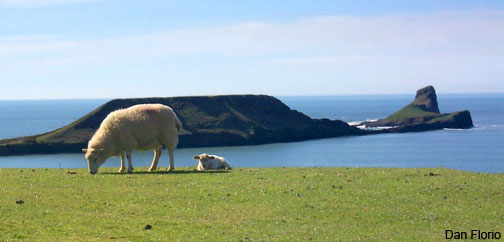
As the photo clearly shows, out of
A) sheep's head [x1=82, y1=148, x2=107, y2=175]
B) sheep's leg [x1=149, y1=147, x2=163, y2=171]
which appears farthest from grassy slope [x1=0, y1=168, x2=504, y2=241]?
sheep's leg [x1=149, y1=147, x2=163, y2=171]

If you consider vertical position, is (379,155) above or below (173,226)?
below

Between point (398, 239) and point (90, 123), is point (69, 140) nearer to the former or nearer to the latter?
point (90, 123)

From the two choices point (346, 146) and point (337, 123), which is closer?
point (346, 146)

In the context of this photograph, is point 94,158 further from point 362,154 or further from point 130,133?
point 362,154

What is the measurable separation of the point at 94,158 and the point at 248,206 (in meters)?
9.47

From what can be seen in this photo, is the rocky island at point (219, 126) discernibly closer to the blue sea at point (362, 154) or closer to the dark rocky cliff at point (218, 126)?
the dark rocky cliff at point (218, 126)

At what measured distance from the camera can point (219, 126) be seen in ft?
529

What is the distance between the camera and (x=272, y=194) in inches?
730

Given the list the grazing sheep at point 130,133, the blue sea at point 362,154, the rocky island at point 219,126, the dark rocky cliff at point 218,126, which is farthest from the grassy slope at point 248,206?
the dark rocky cliff at point 218,126

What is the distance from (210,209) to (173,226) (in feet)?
6.72

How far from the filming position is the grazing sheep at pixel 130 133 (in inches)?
978

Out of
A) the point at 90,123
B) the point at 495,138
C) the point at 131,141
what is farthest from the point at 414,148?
the point at 131,141

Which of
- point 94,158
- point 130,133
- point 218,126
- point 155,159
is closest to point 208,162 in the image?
point 155,159

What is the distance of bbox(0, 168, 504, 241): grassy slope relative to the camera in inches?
555
